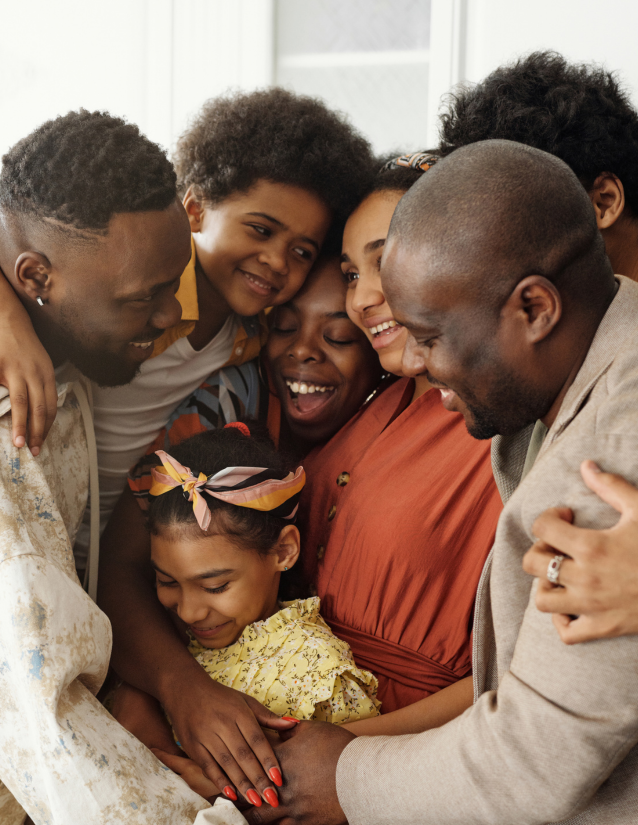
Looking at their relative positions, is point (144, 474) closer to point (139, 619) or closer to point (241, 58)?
point (139, 619)

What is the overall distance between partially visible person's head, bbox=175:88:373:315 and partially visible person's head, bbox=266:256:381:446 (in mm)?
50

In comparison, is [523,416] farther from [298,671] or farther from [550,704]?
[298,671]

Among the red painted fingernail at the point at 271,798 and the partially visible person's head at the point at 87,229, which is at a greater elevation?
the partially visible person's head at the point at 87,229

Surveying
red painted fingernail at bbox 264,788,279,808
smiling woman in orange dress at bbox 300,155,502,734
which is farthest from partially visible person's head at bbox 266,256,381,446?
red painted fingernail at bbox 264,788,279,808

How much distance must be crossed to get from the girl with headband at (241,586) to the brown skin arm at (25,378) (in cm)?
32

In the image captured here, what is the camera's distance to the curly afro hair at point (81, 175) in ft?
4.17

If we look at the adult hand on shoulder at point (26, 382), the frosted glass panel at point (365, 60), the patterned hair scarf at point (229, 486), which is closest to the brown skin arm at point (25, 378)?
the adult hand on shoulder at point (26, 382)

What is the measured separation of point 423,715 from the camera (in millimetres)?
1312

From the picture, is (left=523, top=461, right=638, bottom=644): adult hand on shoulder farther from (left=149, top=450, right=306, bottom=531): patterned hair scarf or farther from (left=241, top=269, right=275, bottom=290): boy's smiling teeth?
(left=241, top=269, right=275, bottom=290): boy's smiling teeth

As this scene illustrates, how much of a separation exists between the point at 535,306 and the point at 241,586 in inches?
32.9

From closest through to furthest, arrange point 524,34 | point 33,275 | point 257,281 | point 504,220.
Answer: point 504,220 → point 33,275 → point 257,281 → point 524,34


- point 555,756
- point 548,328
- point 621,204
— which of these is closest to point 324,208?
point 621,204

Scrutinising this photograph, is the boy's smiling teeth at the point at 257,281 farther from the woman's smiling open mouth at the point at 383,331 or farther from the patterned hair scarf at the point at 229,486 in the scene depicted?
the patterned hair scarf at the point at 229,486

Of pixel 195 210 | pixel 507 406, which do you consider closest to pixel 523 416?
pixel 507 406
